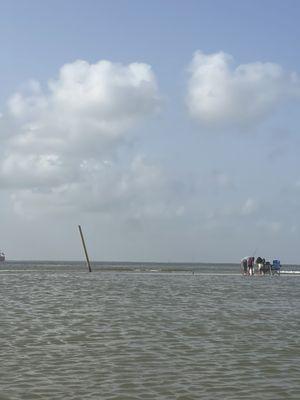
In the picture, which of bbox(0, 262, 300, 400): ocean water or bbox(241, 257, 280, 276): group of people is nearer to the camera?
bbox(0, 262, 300, 400): ocean water

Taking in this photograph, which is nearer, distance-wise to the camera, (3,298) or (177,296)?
(3,298)

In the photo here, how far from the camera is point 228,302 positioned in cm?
3038

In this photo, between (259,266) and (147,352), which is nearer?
(147,352)

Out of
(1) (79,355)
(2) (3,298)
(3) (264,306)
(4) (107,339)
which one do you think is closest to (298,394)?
(1) (79,355)

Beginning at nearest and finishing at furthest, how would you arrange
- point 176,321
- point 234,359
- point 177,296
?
1. point 234,359
2. point 176,321
3. point 177,296

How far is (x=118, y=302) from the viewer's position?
29344mm

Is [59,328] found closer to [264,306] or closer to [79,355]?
[79,355]

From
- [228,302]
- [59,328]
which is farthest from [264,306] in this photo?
[59,328]

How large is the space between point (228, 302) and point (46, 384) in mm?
20015

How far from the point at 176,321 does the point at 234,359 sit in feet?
23.9

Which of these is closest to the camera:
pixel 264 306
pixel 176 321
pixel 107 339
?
pixel 107 339

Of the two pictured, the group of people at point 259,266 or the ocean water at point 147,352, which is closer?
the ocean water at point 147,352

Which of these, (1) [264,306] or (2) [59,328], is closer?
(2) [59,328]

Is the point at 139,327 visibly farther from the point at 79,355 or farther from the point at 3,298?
the point at 3,298
